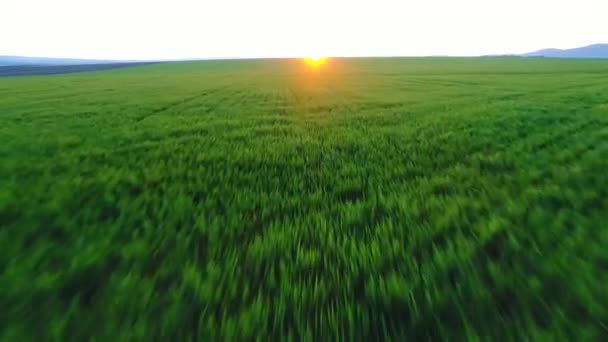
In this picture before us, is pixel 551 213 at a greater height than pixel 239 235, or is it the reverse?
pixel 551 213

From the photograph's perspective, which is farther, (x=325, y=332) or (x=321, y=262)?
Result: (x=321, y=262)

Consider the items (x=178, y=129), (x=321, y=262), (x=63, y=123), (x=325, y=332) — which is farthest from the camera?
(x=63, y=123)

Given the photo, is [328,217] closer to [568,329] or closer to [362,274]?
[362,274]

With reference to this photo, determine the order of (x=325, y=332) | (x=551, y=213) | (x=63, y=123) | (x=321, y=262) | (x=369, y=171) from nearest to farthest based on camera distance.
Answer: (x=325, y=332) < (x=321, y=262) < (x=551, y=213) < (x=369, y=171) < (x=63, y=123)

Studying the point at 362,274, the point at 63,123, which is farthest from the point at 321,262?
the point at 63,123

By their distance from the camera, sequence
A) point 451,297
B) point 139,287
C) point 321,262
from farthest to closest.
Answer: point 321,262, point 139,287, point 451,297

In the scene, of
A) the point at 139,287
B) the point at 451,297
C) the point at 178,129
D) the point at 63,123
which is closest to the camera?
the point at 451,297

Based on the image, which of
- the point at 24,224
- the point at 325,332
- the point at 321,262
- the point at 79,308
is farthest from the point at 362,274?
the point at 24,224

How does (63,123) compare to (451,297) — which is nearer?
(451,297)

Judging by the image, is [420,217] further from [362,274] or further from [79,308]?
[79,308]
